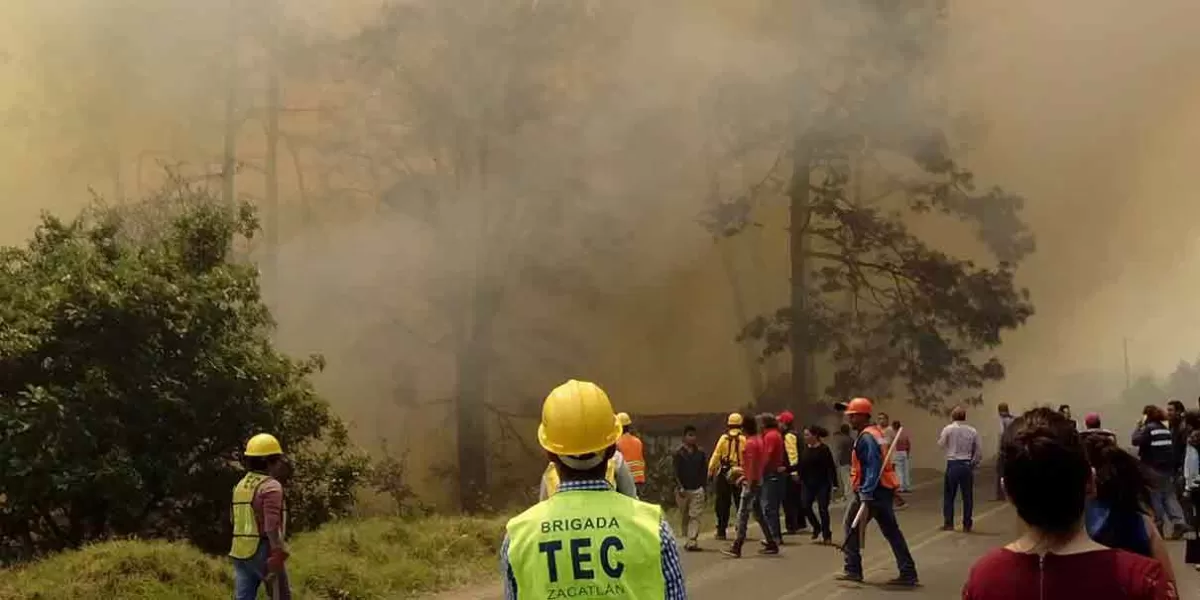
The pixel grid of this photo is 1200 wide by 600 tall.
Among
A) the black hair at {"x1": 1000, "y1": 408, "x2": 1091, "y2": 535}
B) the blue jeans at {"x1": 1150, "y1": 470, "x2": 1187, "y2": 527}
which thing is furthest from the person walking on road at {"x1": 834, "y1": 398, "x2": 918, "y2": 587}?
the black hair at {"x1": 1000, "y1": 408, "x2": 1091, "y2": 535}

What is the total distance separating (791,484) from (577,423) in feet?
33.4

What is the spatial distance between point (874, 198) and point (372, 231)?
10114 mm

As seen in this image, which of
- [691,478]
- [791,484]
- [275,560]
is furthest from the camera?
[791,484]

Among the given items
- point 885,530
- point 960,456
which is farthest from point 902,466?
point 885,530

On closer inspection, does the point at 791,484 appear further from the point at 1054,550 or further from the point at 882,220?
the point at 882,220

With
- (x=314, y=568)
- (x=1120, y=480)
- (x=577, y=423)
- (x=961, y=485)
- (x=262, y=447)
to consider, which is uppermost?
(x=577, y=423)

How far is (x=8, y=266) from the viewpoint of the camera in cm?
1157

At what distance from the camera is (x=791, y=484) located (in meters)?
12.3

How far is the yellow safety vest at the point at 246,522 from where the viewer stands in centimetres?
603

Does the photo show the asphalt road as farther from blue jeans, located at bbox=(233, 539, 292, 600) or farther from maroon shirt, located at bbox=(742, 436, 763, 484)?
blue jeans, located at bbox=(233, 539, 292, 600)

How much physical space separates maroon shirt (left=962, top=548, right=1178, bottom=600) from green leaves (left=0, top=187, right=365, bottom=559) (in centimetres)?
937

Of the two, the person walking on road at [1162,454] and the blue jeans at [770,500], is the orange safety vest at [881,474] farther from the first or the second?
the person walking on road at [1162,454]

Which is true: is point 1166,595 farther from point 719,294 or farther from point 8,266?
point 719,294

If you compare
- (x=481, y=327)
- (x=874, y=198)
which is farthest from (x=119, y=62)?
(x=874, y=198)
